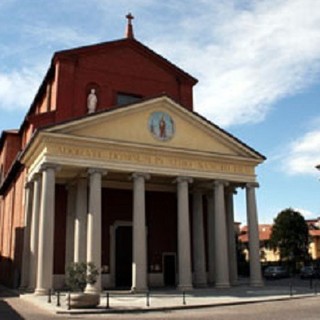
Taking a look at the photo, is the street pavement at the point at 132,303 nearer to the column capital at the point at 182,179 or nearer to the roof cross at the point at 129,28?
the column capital at the point at 182,179

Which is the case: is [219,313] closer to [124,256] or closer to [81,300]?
[81,300]

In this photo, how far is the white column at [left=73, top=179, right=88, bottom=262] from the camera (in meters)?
26.8

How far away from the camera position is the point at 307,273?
4972 centimetres

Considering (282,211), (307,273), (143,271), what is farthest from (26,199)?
(282,211)

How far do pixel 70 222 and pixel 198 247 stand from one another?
8315mm

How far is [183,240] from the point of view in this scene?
27469 mm

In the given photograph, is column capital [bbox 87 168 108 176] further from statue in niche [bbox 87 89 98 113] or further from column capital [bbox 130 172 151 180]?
statue in niche [bbox 87 89 98 113]

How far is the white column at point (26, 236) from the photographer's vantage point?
2848cm

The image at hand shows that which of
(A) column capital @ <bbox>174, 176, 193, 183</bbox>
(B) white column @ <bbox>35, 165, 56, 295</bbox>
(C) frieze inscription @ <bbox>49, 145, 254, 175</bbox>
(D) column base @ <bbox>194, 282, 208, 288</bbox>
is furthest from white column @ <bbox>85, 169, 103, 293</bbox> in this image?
(D) column base @ <bbox>194, 282, 208, 288</bbox>

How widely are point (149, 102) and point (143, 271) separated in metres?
9.55

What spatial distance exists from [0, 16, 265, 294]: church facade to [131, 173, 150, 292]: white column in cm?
6

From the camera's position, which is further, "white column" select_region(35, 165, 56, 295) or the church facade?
the church facade

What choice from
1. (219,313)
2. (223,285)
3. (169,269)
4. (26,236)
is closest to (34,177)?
(26,236)

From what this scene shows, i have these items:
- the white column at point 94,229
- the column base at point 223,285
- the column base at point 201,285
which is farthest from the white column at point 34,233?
the column base at point 223,285
